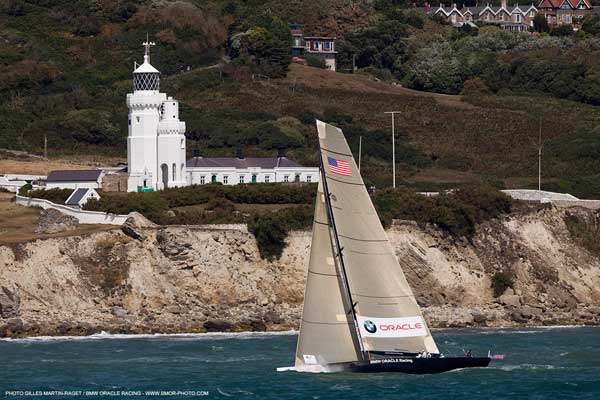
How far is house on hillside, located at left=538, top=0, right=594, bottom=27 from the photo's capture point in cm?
16325

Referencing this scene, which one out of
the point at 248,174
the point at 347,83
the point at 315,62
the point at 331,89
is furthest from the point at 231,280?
the point at 315,62

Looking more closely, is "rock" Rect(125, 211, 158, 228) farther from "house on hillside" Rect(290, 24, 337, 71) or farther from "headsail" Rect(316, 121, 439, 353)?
"house on hillside" Rect(290, 24, 337, 71)

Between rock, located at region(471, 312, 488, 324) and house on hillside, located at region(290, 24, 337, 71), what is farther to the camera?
house on hillside, located at region(290, 24, 337, 71)

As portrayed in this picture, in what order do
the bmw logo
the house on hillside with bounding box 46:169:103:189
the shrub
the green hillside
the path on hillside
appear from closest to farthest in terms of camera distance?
the bmw logo
the house on hillside with bounding box 46:169:103:189
the green hillside
the path on hillside
the shrub

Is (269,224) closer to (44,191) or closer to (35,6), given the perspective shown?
(44,191)

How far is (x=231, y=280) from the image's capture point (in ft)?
251

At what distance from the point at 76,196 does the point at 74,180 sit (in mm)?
5077

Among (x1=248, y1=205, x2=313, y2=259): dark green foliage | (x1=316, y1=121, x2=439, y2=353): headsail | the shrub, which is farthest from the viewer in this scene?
the shrub

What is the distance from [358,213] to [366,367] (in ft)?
16.7

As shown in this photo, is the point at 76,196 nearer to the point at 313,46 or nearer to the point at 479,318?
the point at 479,318

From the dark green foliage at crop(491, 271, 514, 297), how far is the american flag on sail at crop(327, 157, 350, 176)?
31295 mm

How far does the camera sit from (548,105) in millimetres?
127750

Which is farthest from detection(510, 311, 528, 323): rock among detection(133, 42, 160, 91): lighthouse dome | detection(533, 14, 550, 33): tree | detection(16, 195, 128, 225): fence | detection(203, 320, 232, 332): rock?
detection(533, 14, 550, 33): tree

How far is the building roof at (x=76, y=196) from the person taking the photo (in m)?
83.7
